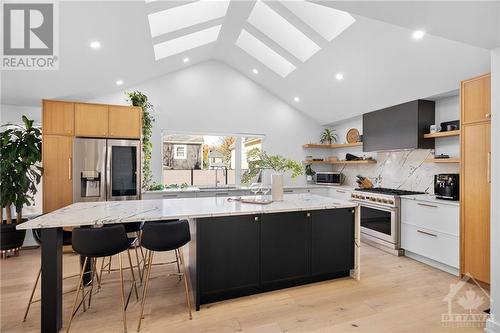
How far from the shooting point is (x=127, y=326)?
2053mm

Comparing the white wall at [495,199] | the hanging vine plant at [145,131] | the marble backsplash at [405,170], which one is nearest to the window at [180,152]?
the hanging vine plant at [145,131]

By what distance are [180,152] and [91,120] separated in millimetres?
1714

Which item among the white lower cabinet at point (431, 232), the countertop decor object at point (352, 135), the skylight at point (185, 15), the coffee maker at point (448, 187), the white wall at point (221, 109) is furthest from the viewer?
the countertop decor object at point (352, 135)

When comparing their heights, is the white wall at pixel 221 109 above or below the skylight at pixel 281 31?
below

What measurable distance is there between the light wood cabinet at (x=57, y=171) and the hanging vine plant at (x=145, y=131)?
3.54 ft

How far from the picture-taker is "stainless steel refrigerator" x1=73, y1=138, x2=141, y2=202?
384 cm

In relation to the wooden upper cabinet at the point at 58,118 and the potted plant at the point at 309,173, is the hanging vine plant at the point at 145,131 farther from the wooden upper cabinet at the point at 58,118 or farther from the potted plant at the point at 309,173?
the potted plant at the point at 309,173

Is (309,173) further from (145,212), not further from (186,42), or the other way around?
(145,212)

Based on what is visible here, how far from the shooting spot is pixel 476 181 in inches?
106

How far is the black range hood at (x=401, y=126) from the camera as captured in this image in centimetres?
376

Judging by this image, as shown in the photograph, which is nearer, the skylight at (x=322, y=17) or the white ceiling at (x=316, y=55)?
→ the white ceiling at (x=316, y=55)

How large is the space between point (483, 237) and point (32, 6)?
16.8 feet

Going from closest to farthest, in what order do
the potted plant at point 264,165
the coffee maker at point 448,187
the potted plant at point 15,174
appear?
1. the potted plant at point 264,165
2. the coffee maker at point 448,187
3. the potted plant at point 15,174

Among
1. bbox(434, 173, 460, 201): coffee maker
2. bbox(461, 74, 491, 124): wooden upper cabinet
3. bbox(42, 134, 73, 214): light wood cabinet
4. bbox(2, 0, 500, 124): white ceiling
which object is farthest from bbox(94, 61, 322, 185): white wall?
bbox(461, 74, 491, 124): wooden upper cabinet
